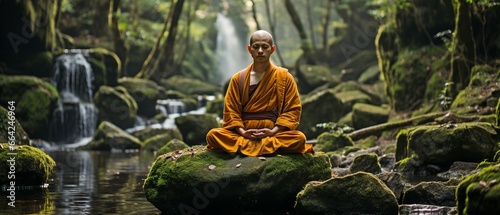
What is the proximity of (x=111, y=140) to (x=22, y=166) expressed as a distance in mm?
14858

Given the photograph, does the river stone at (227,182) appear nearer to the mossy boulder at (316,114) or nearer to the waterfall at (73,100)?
the mossy boulder at (316,114)

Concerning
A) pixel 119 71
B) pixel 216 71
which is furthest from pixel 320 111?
pixel 216 71

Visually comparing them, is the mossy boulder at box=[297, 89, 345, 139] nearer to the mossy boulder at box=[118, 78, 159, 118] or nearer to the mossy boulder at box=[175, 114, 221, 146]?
the mossy boulder at box=[175, 114, 221, 146]

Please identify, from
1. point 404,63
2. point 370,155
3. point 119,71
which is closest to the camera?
point 370,155

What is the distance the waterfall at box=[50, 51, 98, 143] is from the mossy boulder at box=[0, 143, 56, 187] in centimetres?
1671

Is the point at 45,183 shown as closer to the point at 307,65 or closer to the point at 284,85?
the point at 284,85

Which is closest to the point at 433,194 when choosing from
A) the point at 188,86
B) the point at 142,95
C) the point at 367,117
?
the point at 367,117

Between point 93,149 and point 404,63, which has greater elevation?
point 404,63

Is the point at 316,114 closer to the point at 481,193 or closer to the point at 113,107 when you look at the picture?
the point at 113,107

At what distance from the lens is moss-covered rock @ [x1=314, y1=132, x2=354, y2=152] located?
19.0m

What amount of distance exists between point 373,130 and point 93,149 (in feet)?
37.4

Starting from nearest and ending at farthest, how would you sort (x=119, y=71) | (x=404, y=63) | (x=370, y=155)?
1. (x=370, y=155)
2. (x=404, y=63)
3. (x=119, y=71)

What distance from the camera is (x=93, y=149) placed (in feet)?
85.0

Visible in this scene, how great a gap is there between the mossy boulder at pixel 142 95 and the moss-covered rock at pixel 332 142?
621 inches
